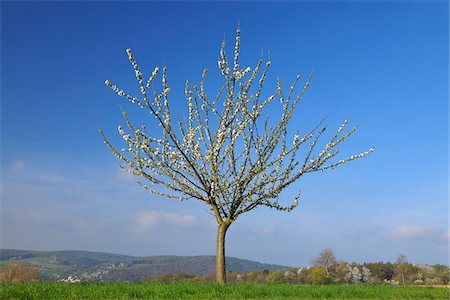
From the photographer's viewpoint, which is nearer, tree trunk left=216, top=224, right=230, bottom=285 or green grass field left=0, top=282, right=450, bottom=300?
green grass field left=0, top=282, right=450, bottom=300

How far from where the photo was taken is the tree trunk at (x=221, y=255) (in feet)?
49.0

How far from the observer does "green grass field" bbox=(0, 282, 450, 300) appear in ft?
36.7

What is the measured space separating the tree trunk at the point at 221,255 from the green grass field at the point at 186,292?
2086 mm

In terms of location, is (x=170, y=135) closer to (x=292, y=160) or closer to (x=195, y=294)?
(x=292, y=160)

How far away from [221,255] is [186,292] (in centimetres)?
322

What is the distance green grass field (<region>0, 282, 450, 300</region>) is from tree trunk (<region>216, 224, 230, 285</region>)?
2.09 metres

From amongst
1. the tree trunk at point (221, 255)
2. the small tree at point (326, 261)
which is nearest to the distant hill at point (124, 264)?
the small tree at point (326, 261)

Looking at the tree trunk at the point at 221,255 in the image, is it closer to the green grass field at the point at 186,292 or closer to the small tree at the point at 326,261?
the green grass field at the point at 186,292

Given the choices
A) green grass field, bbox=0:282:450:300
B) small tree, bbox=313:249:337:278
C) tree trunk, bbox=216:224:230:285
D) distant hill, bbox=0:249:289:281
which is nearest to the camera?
green grass field, bbox=0:282:450:300

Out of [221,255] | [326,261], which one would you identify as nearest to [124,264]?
[326,261]

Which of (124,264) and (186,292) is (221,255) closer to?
(186,292)

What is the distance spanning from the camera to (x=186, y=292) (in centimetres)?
1209

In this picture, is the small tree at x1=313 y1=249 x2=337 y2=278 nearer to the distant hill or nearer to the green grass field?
the distant hill

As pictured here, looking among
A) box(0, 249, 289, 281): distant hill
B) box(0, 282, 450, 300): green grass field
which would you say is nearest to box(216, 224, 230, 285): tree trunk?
box(0, 282, 450, 300): green grass field
